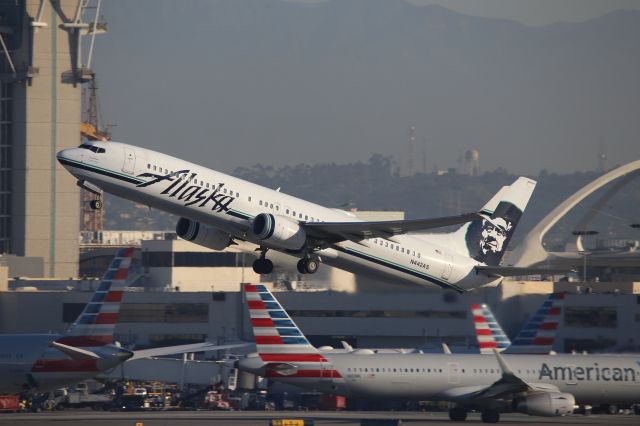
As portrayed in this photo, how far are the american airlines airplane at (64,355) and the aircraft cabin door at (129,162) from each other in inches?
353

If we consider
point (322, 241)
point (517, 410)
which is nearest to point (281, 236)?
point (322, 241)

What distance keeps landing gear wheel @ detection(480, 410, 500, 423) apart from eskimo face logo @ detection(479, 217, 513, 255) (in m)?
13.0

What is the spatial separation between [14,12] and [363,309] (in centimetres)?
9085

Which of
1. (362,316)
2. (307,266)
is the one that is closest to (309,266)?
(307,266)

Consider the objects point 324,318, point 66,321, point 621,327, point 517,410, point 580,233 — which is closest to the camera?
point 517,410

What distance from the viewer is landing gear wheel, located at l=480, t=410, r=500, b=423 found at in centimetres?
6203

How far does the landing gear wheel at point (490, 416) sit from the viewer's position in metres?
62.0

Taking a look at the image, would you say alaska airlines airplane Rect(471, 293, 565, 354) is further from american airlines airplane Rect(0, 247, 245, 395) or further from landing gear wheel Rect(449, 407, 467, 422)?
american airlines airplane Rect(0, 247, 245, 395)

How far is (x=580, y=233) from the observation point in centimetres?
14912

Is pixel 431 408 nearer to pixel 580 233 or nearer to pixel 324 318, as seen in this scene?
pixel 324 318

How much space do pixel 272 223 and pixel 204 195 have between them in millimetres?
3569

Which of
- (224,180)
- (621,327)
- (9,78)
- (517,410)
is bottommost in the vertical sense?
(517,410)

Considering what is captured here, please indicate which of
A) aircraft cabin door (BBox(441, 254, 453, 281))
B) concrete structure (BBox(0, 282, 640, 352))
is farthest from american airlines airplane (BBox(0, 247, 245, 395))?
concrete structure (BBox(0, 282, 640, 352))

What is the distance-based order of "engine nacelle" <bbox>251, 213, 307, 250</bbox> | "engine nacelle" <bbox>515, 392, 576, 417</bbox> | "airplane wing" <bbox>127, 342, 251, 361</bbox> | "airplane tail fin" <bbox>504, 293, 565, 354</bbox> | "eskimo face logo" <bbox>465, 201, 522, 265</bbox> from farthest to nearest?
"eskimo face logo" <bbox>465, 201, 522, 265</bbox>
"airplane tail fin" <bbox>504, 293, 565, 354</bbox>
"airplane wing" <bbox>127, 342, 251, 361</bbox>
"engine nacelle" <bbox>515, 392, 576, 417</bbox>
"engine nacelle" <bbox>251, 213, 307, 250</bbox>
